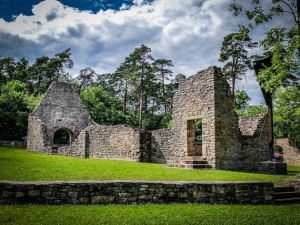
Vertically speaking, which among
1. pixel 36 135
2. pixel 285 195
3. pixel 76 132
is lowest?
pixel 285 195

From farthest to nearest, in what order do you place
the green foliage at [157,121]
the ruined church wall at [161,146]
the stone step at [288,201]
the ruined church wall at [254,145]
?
1. the green foliage at [157,121]
2. the ruined church wall at [161,146]
3. the ruined church wall at [254,145]
4. the stone step at [288,201]

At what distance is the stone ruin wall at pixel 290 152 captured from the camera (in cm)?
2927

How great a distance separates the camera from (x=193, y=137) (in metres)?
16.5

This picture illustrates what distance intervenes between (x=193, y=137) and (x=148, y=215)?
1116 centimetres

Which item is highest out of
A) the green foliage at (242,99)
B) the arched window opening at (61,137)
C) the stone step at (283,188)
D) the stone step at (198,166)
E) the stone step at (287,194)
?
the green foliage at (242,99)

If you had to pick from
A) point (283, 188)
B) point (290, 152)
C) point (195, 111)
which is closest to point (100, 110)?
point (290, 152)

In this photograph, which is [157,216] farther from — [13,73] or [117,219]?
[13,73]

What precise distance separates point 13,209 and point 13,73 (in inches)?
2086

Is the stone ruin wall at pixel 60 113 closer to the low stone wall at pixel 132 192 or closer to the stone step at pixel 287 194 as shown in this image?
the low stone wall at pixel 132 192

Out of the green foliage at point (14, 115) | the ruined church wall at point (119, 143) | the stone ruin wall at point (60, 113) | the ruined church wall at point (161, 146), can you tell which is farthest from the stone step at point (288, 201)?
the green foliage at point (14, 115)

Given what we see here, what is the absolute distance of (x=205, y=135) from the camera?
14.8 metres

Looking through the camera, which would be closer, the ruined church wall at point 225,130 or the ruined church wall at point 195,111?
the ruined church wall at point 225,130

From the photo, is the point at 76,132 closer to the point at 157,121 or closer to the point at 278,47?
the point at 157,121

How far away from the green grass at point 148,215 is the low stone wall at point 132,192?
334 millimetres
